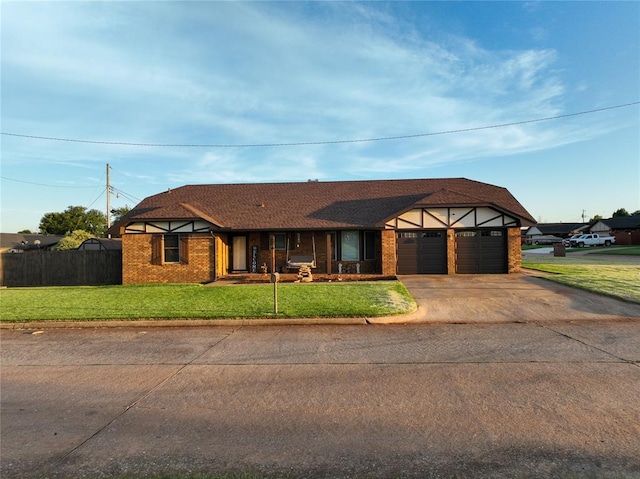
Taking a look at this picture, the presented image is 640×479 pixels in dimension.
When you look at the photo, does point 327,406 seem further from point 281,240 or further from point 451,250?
point 281,240

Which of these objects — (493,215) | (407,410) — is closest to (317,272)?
(493,215)

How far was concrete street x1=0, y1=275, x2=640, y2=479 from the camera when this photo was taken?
3559mm

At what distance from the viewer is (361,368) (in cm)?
628

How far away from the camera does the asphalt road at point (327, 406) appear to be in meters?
3.55

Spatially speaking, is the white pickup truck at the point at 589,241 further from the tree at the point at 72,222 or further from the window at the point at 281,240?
the tree at the point at 72,222

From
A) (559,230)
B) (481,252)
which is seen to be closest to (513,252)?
(481,252)

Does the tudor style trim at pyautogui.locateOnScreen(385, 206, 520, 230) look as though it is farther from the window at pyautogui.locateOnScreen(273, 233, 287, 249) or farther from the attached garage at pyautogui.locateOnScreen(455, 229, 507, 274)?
the window at pyautogui.locateOnScreen(273, 233, 287, 249)

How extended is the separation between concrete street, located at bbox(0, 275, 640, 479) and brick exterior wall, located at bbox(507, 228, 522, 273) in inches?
416

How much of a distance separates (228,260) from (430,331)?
48.7ft

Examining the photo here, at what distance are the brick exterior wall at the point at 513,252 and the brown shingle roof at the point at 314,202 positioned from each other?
865 millimetres

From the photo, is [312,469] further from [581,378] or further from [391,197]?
[391,197]

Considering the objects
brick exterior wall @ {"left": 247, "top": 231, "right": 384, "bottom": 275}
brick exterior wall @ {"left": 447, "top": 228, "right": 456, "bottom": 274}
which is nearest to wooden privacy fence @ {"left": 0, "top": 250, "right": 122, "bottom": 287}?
brick exterior wall @ {"left": 247, "top": 231, "right": 384, "bottom": 275}

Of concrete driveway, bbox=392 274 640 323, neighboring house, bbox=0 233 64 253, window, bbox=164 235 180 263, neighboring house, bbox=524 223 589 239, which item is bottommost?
concrete driveway, bbox=392 274 640 323

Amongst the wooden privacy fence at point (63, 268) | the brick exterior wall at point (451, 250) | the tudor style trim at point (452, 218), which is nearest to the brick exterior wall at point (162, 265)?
the wooden privacy fence at point (63, 268)
